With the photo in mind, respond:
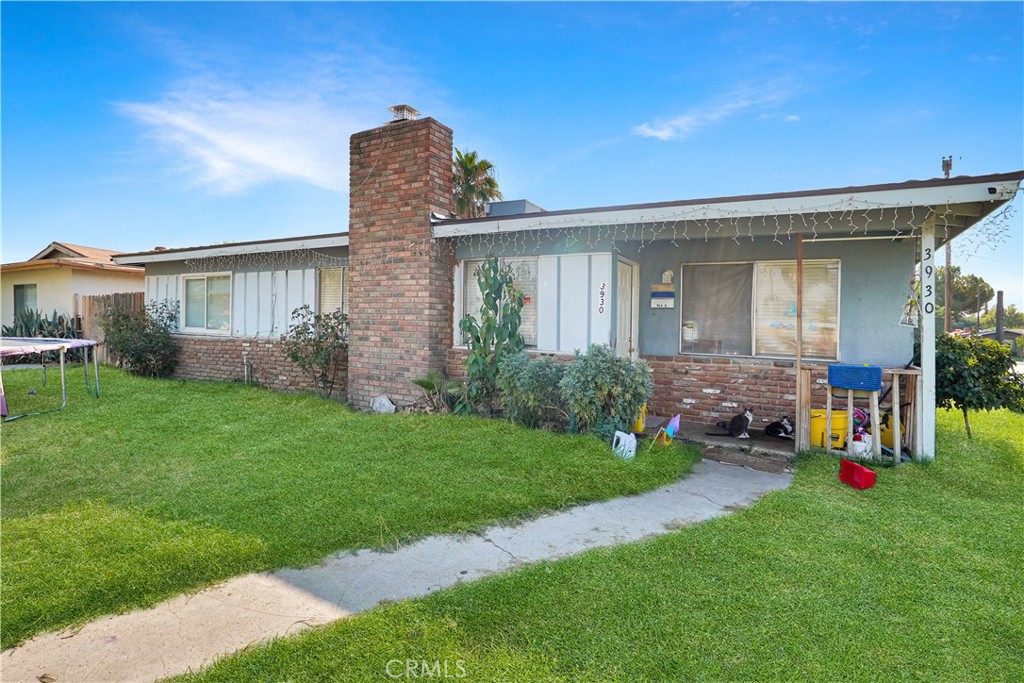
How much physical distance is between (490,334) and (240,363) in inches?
236

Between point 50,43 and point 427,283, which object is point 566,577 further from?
point 50,43

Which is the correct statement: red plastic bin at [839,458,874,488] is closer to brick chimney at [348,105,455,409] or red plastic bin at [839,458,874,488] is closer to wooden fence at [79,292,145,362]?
brick chimney at [348,105,455,409]

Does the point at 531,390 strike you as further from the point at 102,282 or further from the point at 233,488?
the point at 102,282

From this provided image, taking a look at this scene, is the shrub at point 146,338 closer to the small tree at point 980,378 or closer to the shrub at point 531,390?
the shrub at point 531,390

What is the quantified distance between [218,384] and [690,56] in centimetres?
1009

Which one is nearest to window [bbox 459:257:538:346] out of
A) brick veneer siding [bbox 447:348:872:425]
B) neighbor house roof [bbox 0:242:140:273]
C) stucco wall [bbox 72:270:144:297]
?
brick veneer siding [bbox 447:348:872:425]

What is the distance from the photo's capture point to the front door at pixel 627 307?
23.8 ft

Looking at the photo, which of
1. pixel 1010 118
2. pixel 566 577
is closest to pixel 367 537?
pixel 566 577

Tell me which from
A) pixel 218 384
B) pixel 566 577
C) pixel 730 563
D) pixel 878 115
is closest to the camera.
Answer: pixel 566 577

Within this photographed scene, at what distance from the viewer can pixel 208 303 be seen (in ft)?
36.6

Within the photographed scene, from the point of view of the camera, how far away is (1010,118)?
8047mm

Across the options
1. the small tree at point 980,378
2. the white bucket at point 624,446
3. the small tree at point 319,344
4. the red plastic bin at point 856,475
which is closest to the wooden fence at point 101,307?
Answer: the small tree at point 319,344

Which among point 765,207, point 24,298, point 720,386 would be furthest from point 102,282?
point 765,207

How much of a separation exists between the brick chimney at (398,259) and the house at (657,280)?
2 centimetres
